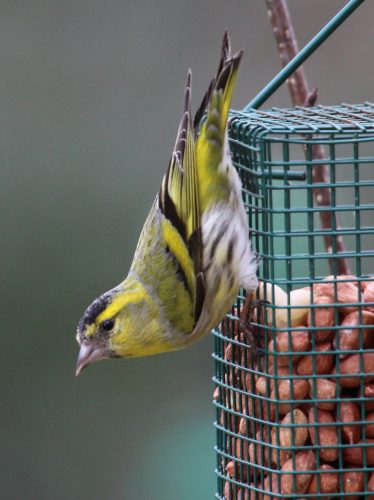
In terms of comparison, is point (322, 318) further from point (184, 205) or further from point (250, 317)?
point (184, 205)

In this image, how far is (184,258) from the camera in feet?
18.9

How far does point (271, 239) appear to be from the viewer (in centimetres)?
505

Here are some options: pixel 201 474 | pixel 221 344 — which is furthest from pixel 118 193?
pixel 221 344

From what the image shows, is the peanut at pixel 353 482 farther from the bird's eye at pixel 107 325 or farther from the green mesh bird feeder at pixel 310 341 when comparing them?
the bird's eye at pixel 107 325

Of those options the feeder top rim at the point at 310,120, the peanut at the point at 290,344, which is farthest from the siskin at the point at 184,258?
the peanut at the point at 290,344

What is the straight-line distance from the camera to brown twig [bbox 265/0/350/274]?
208 inches

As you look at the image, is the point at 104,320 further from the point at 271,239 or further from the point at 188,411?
the point at 188,411

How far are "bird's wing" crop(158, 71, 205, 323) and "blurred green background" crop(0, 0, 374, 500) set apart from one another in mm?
3319

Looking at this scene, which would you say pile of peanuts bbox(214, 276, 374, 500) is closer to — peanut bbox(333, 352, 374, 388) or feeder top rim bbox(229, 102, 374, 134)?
peanut bbox(333, 352, 374, 388)

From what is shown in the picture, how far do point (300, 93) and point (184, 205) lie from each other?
2.38ft

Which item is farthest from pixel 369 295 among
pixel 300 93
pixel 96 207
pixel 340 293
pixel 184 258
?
pixel 96 207

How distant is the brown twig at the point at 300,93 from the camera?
5.28 metres

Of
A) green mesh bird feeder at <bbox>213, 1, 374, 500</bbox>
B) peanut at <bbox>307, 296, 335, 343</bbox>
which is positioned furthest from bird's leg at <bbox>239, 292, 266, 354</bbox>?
peanut at <bbox>307, 296, 335, 343</bbox>

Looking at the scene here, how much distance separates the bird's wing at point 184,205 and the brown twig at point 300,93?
504 millimetres
